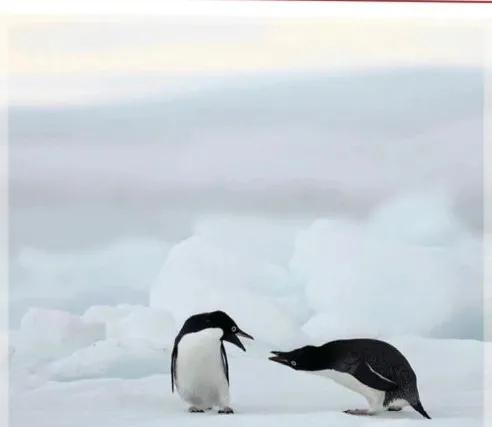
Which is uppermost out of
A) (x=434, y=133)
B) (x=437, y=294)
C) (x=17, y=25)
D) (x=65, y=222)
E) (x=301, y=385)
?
(x=17, y=25)

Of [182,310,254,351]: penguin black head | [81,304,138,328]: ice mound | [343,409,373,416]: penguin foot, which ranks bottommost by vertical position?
[343,409,373,416]: penguin foot

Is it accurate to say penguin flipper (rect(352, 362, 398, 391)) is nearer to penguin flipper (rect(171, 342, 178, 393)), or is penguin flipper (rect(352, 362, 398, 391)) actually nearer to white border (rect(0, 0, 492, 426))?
white border (rect(0, 0, 492, 426))

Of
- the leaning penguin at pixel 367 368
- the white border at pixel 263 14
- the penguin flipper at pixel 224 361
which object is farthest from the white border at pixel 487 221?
the penguin flipper at pixel 224 361

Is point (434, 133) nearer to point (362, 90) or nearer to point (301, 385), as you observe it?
point (362, 90)

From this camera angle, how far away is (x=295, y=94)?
1.10 metres

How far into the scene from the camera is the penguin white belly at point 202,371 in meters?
1.08

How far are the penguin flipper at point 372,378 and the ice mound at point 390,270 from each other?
0.05m

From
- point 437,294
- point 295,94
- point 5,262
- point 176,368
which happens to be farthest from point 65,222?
point 437,294

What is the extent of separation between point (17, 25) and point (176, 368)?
1.82 feet

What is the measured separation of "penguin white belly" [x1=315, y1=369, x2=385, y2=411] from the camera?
1092 millimetres

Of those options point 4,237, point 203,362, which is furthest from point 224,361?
point 4,237

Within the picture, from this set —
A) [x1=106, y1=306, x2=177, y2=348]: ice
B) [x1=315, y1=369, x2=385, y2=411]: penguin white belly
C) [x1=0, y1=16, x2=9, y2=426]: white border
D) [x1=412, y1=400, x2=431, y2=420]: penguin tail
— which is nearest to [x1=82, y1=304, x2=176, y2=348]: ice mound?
[x1=106, y1=306, x2=177, y2=348]: ice

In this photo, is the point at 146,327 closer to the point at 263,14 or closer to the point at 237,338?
the point at 237,338

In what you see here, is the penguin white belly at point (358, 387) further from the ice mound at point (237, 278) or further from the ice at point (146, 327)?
the ice at point (146, 327)
